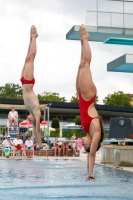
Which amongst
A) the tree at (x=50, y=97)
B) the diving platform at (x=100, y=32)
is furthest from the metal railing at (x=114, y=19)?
the tree at (x=50, y=97)

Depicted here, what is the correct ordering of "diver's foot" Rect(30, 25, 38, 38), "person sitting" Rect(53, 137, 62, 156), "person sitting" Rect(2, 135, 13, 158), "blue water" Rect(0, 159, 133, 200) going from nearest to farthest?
1. "diver's foot" Rect(30, 25, 38, 38)
2. "blue water" Rect(0, 159, 133, 200)
3. "person sitting" Rect(2, 135, 13, 158)
4. "person sitting" Rect(53, 137, 62, 156)

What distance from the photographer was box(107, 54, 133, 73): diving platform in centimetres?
2042

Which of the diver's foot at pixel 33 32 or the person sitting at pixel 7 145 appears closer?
the diver's foot at pixel 33 32

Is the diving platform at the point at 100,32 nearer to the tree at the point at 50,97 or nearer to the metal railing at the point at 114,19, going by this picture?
the metal railing at the point at 114,19

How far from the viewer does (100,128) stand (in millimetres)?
7676

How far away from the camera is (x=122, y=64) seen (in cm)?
2102

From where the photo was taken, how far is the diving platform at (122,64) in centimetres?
2042

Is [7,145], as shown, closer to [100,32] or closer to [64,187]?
[100,32]

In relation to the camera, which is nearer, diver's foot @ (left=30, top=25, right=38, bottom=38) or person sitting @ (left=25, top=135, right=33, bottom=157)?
diver's foot @ (left=30, top=25, right=38, bottom=38)

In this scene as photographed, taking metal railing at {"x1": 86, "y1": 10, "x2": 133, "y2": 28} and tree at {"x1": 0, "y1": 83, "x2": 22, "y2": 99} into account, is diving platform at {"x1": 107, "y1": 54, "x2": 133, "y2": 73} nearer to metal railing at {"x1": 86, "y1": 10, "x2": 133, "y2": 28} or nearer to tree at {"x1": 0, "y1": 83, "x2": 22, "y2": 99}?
metal railing at {"x1": 86, "y1": 10, "x2": 133, "y2": 28}

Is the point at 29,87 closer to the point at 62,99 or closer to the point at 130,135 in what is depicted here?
the point at 130,135

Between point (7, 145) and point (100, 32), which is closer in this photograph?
point (100, 32)

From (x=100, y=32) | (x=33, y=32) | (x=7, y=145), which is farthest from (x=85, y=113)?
(x=7, y=145)

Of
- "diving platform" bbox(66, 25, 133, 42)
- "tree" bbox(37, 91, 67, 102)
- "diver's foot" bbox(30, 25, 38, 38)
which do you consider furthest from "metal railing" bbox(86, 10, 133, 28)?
"tree" bbox(37, 91, 67, 102)
